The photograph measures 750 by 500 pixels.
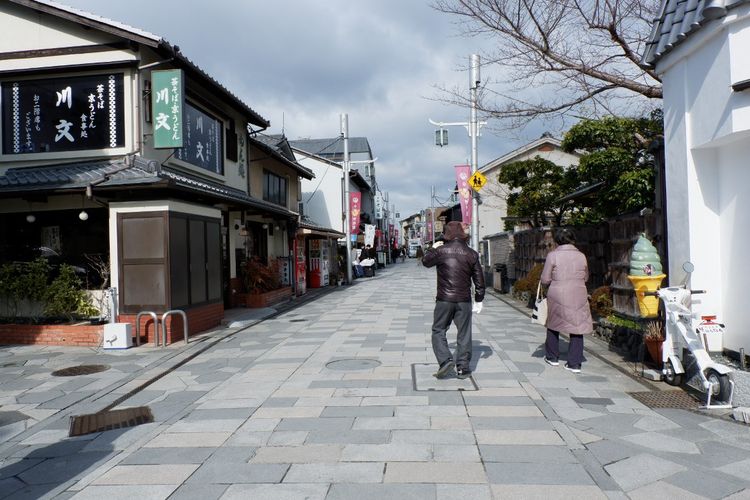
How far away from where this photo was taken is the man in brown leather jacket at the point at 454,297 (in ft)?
22.0

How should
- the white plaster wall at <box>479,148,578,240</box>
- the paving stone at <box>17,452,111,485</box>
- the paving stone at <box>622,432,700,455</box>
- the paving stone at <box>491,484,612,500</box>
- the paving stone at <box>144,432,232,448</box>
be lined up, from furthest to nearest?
1. the white plaster wall at <box>479,148,578,240</box>
2. the paving stone at <box>144,432,232,448</box>
3. the paving stone at <box>622,432,700,455</box>
4. the paving stone at <box>17,452,111,485</box>
5. the paving stone at <box>491,484,612,500</box>

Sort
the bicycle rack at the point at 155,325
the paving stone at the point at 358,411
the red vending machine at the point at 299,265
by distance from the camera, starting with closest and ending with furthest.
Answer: the paving stone at the point at 358,411, the bicycle rack at the point at 155,325, the red vending machine at the point at 299,265

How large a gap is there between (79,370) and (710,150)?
9.01m

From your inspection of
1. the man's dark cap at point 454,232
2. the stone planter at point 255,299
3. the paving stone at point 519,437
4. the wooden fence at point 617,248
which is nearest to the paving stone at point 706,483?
the paving stone at point 519,437

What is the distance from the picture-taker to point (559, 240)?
7395mm

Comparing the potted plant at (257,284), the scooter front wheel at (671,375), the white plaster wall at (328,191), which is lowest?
the scooter front wheel at (671,375)

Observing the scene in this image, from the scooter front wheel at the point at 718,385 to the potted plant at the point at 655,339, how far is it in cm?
116

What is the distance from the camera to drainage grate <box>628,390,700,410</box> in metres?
5.58

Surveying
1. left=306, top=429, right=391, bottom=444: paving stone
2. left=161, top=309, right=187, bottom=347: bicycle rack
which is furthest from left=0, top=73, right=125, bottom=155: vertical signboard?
left=306, top=429, right=391, bottom=444: paving stone

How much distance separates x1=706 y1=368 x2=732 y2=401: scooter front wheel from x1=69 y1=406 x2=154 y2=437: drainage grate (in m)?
5.78

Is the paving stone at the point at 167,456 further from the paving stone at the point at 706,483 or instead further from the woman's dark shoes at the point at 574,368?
the woman's dark shoes at the point at 574,368

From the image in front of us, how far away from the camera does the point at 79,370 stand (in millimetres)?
7996

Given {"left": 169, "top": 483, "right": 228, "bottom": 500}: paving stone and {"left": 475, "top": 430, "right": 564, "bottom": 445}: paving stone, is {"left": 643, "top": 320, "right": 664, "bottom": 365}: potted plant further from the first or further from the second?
{"left": 169, "top": 483, "right": 228, "bottom": 500}: paving stone

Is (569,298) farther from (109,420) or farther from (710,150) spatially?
(109,420)
